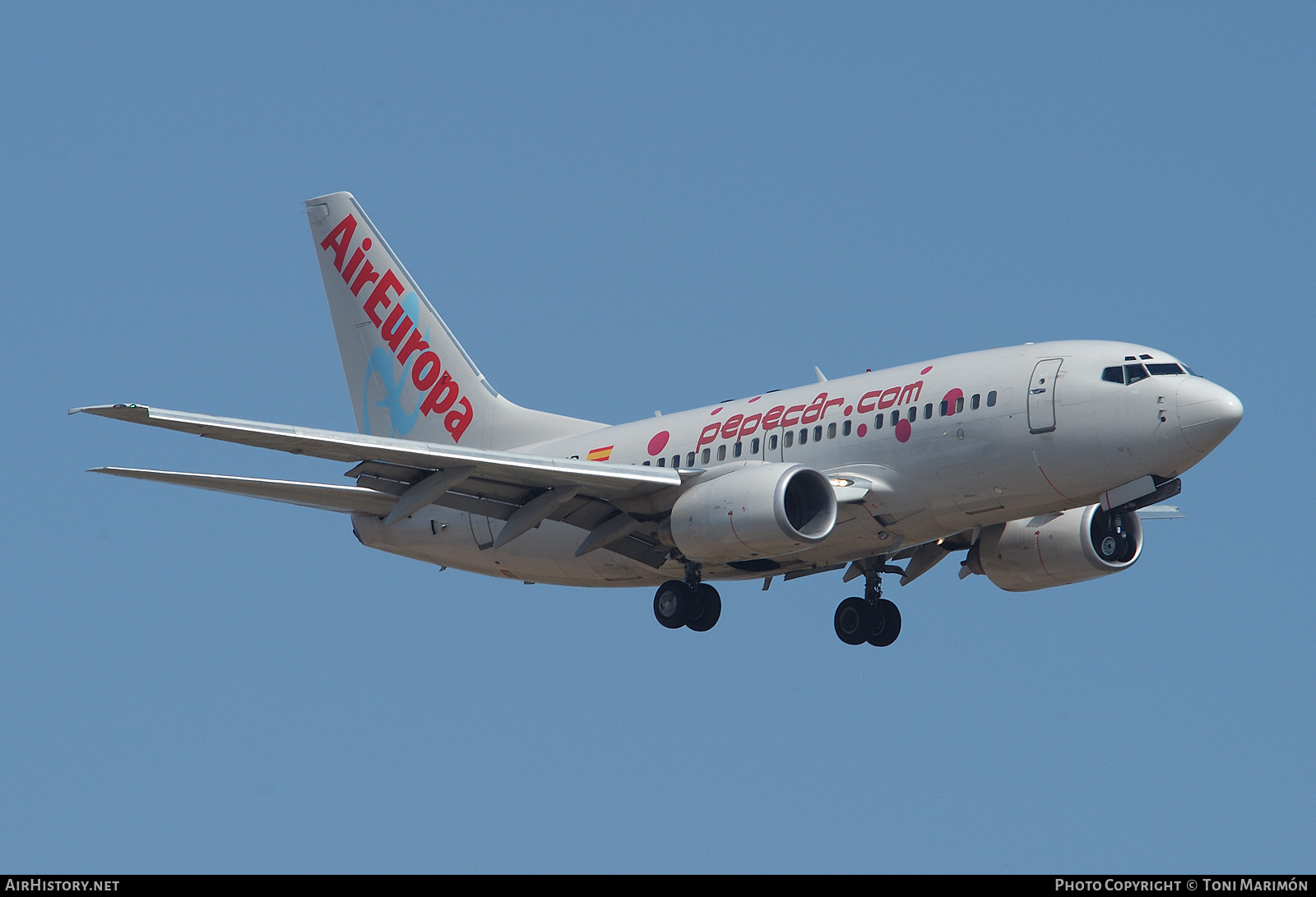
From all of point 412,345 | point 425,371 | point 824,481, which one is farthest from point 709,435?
point 412,345

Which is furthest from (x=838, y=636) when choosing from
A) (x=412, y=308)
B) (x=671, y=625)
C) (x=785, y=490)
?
(x=412, y=308)

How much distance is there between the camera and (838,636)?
38812mm

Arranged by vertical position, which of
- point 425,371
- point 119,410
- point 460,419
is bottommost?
point 119,410

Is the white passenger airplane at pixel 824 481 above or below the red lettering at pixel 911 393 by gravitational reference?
below

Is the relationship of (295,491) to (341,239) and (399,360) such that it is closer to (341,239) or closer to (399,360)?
(399,360)

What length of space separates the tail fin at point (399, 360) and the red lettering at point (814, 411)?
26.3 feet

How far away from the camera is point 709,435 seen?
121ft

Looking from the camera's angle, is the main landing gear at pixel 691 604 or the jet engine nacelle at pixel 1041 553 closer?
the main landing gear at pixel 691 604

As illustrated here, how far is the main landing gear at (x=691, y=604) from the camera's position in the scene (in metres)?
36.1

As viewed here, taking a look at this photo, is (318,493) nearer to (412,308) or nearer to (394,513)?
(394,513)

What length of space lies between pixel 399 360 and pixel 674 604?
39.3 feet

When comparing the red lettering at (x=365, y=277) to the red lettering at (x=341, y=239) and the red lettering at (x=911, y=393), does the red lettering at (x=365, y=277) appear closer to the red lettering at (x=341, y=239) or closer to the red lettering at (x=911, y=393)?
the red lettering at (x=341, y=239)

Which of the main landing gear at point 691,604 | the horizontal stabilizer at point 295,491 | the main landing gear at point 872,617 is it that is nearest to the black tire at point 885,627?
the main landing gear at point 872,617
